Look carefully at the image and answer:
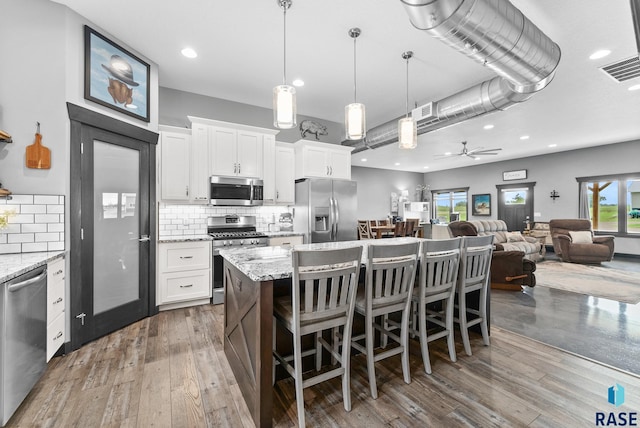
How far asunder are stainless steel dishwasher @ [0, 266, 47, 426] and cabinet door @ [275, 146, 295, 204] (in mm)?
3002

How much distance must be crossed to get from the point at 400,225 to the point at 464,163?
433 cm

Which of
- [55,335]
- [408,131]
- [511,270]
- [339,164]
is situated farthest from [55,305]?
[511,270]

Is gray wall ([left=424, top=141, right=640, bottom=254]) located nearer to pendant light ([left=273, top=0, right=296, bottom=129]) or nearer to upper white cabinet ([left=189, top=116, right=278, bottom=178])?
upper white cabinet ([left=189, top=116, right=278, bottom=178])

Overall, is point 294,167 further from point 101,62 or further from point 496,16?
point 496,16

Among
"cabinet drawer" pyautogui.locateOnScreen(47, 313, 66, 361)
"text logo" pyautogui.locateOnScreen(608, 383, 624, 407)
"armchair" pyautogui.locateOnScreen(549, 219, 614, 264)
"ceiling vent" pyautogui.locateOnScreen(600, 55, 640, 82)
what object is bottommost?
"text logo" pyautogui.locateOnScreen(608, 383, 624, 407)

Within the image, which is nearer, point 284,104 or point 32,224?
point 284,104

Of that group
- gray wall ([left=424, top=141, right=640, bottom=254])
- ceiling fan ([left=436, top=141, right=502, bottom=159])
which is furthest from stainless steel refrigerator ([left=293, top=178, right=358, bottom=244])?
gray wall ([left=424, top=141, right=640, bottom=254])

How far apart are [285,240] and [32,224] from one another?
275 centimetres

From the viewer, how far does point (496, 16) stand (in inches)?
77.7

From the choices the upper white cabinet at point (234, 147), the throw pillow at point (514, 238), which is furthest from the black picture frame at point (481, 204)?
the upper white cabinet at point (234, 147)

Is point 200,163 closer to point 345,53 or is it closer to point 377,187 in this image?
point 345,53

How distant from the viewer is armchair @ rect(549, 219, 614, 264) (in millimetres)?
6098

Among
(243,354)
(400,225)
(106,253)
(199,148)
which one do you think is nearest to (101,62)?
(199,148)

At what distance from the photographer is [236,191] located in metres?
4.08
